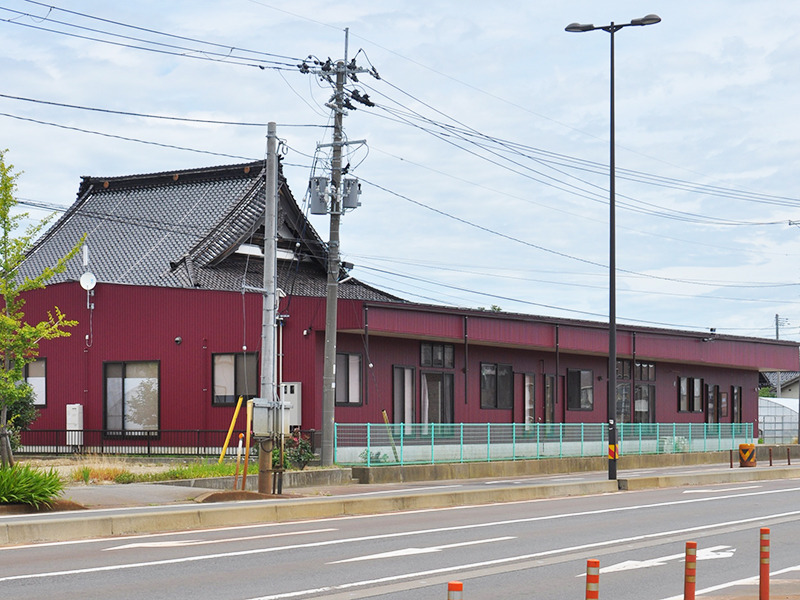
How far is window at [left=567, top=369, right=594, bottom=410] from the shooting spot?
46938 mm

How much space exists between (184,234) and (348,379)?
1043 cm

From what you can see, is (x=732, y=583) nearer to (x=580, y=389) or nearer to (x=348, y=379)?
(x=348, y=379)

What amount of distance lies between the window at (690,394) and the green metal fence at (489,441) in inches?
286

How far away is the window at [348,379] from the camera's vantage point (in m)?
35.9

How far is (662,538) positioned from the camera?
17438mm

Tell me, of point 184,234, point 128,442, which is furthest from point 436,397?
point 184,234

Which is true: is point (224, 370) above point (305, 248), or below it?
below

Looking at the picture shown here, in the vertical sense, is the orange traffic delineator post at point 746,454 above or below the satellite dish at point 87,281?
below

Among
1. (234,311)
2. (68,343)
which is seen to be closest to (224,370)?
(234,311)

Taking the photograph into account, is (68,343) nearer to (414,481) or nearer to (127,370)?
(127,370)

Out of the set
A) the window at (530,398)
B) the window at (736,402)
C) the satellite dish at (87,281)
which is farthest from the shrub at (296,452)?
the window at (736,402)

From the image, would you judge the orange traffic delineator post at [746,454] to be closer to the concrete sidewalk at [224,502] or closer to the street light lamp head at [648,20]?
the concrete sidewalk at [224,502]

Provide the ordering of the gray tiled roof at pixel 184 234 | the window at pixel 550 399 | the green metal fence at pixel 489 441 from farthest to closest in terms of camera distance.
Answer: the window at pixel 550 399, the gray tiled roof at pixel 184 234, the green metal fence at pixel 489 441

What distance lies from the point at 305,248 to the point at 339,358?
9230 mm
